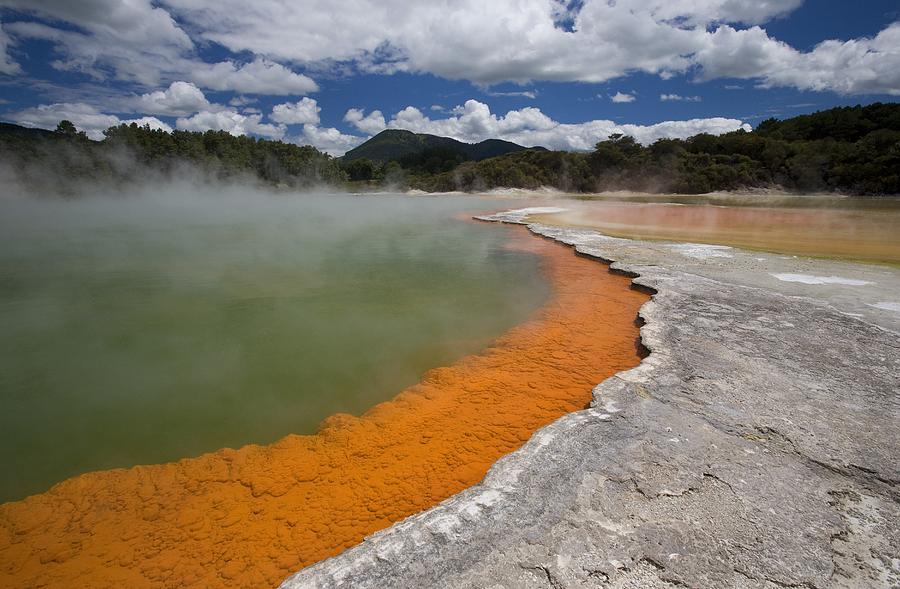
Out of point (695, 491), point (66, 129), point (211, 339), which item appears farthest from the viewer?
point (66, 129)

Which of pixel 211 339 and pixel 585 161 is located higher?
pixel 585 161

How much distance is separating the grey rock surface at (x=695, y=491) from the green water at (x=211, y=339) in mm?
1979

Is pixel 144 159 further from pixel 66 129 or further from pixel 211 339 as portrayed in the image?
pixel 211 339

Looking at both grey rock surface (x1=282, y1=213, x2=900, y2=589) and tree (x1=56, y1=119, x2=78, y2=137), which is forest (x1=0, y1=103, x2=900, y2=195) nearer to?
tree (x1=56, y1=119, x2=78, y2=137)

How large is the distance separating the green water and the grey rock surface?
198cm

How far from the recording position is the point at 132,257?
36.3 ft

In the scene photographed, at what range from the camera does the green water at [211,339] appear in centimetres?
370

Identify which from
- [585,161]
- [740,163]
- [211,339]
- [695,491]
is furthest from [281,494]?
[585,161]

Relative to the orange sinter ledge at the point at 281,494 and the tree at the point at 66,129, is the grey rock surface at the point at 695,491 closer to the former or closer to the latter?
the orange sinter ledge at the point at 281,494

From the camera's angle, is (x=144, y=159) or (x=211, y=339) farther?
(x=144, y=159)

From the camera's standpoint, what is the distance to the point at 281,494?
293cm

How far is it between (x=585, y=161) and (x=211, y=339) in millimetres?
61307

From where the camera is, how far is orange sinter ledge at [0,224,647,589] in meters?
2.42

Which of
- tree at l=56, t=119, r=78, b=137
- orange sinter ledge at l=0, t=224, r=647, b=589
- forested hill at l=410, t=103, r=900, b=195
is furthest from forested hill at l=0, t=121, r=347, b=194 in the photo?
orange sinter ledge at l=0, t=224, r=647, b=589
